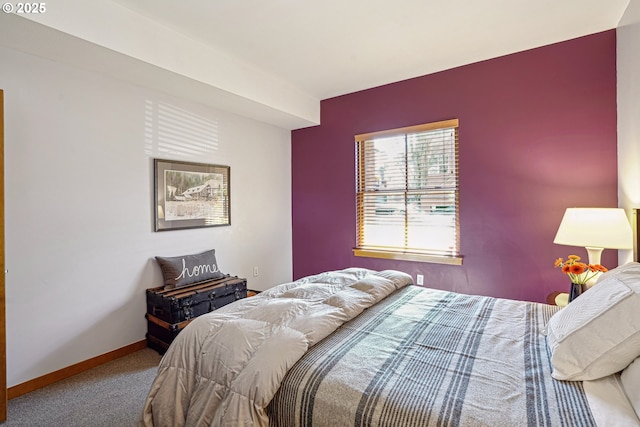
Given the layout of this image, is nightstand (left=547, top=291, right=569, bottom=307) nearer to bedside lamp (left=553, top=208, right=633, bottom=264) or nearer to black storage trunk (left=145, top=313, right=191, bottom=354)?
bedside lamp (left=553, top=208, right=633, bottom=264)

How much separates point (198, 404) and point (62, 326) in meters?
1.79

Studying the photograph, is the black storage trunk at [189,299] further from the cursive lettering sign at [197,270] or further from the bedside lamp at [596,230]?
the bedside lamp at [596,230]

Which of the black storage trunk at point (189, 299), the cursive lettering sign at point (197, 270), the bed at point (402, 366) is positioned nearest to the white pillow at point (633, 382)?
the bed at point (402, 366)

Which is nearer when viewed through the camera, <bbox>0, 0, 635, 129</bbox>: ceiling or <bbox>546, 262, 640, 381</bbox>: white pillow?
<bbox>546, 262, 640, 381</bbox>: white pillow

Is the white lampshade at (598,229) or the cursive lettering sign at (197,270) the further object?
the cursive lettering sign at (197,270)

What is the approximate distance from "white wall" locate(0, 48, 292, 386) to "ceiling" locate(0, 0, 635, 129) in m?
0.20

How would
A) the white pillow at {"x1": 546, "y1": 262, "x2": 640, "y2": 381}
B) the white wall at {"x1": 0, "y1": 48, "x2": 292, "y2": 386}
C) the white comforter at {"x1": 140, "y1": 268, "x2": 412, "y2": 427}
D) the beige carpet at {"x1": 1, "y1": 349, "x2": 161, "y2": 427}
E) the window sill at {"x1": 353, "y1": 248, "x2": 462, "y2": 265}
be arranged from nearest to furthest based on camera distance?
the white pillow at {"x1": 546, "y1": 262, "x2": 640, "y2": 381}
the white comforter at {"x1": 140, "y1": 268, "x2": 412, "y2": 427}
the beige carpet at {"x1": 1, "y1": 349, "x2": 161, "y2": 427}
the white wall at {"x1": 0, "y1": 48, "x2": 292, "y2": 386}
the window sill at {"x1": 353, "y1": 248, "x2": 462, "y2": 265}

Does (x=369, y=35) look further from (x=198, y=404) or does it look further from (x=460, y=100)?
(x=198, y=404)

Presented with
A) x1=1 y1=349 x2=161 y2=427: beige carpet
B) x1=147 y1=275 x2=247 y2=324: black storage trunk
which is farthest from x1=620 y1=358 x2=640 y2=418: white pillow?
x1=147 y1=275 x2=247 y2=324: black storage trunk

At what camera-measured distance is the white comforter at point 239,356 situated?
3.99ft

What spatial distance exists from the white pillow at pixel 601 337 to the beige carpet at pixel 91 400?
2.27 meters

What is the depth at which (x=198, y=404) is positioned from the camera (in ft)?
4.53

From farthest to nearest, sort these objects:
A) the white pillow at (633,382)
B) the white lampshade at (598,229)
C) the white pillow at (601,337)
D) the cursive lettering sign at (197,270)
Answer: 1. the cursive lettering sign at (197,270)
2. the white lampshade at (598,229)
3. the white pillow at (601,337)
4. the white pillow at (633,382)

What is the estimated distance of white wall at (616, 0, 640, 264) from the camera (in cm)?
217
